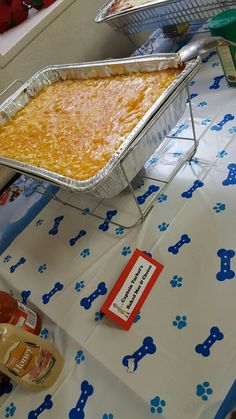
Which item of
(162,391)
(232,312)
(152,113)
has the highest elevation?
(152,113)

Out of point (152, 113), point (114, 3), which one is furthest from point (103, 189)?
point (114, 3)

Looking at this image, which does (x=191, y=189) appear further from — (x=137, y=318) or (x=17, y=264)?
(x=17, y=264)

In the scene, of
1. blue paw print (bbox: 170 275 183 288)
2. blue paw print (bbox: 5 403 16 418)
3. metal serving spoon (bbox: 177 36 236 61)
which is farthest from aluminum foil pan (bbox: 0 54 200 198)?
blue paw print (bbox: 5 403 16 418)

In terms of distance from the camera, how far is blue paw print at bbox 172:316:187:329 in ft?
2.02

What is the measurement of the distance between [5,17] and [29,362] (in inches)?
51.0

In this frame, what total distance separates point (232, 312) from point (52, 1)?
1307 mm

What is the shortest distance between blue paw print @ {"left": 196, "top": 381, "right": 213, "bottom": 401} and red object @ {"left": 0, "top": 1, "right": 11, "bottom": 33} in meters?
1.41

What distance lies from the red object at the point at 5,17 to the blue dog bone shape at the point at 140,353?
1.30 metres

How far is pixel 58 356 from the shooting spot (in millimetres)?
674

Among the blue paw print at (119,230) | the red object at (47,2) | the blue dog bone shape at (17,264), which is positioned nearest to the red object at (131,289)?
the blue paw print at (119,230)

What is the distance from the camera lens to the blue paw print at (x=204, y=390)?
0.53 meters

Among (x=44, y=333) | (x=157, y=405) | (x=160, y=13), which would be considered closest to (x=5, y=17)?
(x=160, y=13)

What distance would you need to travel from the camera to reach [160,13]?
1051 mm

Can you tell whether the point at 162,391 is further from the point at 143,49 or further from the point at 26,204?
the point at 143,49
